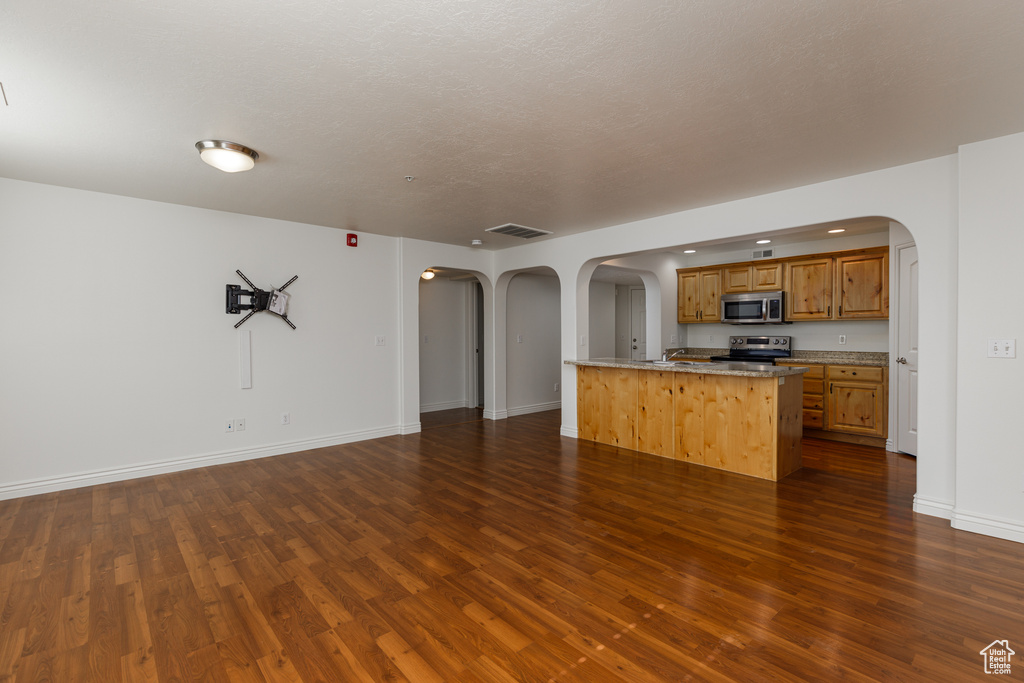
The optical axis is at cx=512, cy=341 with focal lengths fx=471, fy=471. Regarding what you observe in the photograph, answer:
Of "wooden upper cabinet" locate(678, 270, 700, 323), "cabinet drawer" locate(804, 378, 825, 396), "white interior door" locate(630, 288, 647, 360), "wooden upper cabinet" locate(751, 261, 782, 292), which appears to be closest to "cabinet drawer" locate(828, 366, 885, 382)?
"cabinet drawer" locate(804, 378, 825, 396)

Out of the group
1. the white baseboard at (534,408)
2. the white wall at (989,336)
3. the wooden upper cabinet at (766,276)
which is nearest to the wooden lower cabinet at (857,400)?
the wooden upper cabinet at (766,276)

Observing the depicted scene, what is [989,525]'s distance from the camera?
9.64 ft

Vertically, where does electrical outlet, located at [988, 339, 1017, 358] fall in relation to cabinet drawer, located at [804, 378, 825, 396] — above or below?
above

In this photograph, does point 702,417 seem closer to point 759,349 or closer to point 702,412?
point 702,412

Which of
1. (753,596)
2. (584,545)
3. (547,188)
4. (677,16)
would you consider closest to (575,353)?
(547,188)

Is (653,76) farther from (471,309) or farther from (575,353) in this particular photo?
(471,309)

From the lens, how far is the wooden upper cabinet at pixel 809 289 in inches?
225

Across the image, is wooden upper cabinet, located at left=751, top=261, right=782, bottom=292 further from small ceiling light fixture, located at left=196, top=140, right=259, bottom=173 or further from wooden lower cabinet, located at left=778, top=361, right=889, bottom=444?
small ceiling light fixture, located at left=196, top=140, right=259, bottom=173

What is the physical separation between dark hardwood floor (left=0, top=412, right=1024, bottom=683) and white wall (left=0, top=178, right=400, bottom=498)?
0.52 metres

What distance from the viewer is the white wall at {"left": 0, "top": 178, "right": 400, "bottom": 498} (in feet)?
12.4

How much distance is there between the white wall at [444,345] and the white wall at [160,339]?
1900mm

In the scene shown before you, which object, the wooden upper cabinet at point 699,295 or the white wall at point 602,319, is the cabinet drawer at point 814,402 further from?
the white wall at point 602,319

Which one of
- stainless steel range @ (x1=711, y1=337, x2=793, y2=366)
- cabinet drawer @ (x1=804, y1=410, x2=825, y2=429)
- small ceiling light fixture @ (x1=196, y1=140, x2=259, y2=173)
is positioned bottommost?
cabinet drawer @ (x1=804, y1=410, x2=825, y2=429)

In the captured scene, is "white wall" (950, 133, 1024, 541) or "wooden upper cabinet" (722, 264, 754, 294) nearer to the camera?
"white wall" (950, 133, 1024, 541)
